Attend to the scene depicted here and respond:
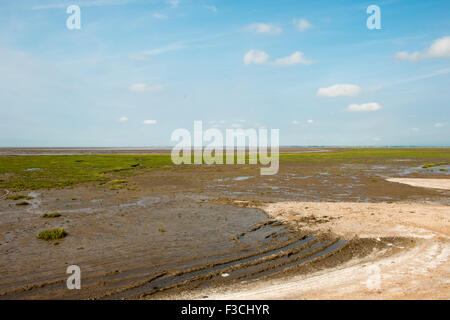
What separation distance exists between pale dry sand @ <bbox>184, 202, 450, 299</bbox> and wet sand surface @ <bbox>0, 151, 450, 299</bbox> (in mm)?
271

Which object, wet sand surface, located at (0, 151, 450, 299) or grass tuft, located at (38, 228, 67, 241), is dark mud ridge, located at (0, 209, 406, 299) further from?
grass tuft, located at (38, 228, 67, 241)

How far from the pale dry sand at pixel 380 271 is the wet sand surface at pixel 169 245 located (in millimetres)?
271

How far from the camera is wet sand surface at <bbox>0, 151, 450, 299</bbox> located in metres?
9.39

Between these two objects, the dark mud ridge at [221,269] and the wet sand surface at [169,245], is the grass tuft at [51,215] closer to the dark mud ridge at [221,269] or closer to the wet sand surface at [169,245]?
the wet sand surface at [169,245]

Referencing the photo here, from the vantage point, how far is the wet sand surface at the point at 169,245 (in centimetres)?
939

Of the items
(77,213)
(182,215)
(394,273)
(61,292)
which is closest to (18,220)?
(77,213)

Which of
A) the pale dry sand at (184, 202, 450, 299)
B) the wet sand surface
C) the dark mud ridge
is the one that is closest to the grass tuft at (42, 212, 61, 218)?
the wet sand surface

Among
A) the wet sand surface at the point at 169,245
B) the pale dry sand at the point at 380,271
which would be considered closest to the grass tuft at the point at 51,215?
the wet sand surface at the point at 169,245
